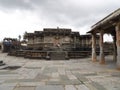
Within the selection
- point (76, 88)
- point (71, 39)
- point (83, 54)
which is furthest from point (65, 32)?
point (76, 88)

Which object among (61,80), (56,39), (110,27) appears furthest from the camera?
(56,39)

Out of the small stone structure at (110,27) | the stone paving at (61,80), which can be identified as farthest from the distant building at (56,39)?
the stone paving at (61,80)

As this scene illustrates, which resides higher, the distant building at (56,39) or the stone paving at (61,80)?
the distant building at (56,39)

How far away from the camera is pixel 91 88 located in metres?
8.89

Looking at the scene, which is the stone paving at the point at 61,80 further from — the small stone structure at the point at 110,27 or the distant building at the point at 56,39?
the distant building at the point at 56,39

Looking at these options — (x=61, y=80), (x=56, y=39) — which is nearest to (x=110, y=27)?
(x=61, y=80)

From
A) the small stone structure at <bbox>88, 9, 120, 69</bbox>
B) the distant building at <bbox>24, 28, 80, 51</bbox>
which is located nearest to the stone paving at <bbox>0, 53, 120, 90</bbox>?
the small stone structure at <bbox>88, 9, 120, 69</bbox>

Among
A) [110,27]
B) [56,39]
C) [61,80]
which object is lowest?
[61,80]

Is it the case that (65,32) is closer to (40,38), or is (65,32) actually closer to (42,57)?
(40,38)

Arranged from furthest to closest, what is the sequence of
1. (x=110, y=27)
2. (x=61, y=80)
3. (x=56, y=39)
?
(x=56, y=39)
(x=110, y=27)
(x=61, y=80)

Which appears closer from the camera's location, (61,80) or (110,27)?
(61,80)

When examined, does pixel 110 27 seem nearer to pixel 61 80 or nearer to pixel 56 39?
pixel 61 80

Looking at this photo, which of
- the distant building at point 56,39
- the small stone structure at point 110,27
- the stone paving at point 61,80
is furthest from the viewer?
the distant building at point 56,39

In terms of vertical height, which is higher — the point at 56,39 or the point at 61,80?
the point at 56,39
